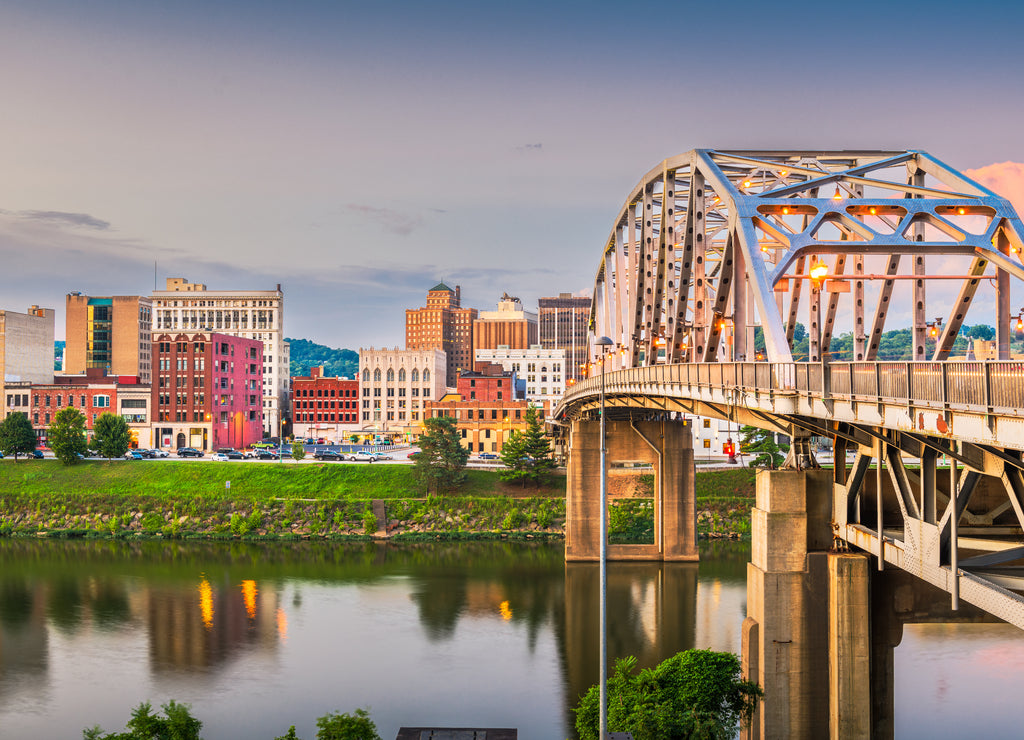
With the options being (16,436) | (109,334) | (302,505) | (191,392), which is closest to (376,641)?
(302,505)

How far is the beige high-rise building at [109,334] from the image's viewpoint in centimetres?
18425

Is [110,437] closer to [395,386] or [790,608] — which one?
[395,386]

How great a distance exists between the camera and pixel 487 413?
4535 inches

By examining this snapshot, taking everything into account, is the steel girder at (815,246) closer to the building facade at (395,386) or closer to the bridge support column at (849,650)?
the bridge support column at (849,650)

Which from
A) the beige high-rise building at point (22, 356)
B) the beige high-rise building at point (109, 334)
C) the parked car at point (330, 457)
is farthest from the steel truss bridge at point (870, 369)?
the beige high-rise building at point (109, 334)

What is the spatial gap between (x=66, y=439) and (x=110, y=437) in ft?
12.9

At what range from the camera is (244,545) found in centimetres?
7281

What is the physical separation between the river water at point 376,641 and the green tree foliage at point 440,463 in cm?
1628

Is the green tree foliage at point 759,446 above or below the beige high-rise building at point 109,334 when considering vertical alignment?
below

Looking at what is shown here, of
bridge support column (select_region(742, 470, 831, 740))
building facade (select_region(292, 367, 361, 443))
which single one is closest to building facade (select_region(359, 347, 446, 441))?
building facade (select_region(292, 367, 361, 443))

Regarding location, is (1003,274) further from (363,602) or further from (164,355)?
(164,355)

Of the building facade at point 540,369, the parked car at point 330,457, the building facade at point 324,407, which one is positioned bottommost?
the parked car at point 330,457

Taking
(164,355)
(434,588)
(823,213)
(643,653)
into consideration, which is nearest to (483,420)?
(164,355)

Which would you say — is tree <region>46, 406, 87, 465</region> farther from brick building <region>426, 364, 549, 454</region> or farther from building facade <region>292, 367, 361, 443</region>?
building facade <region>292, 367, 361, 443</region>
